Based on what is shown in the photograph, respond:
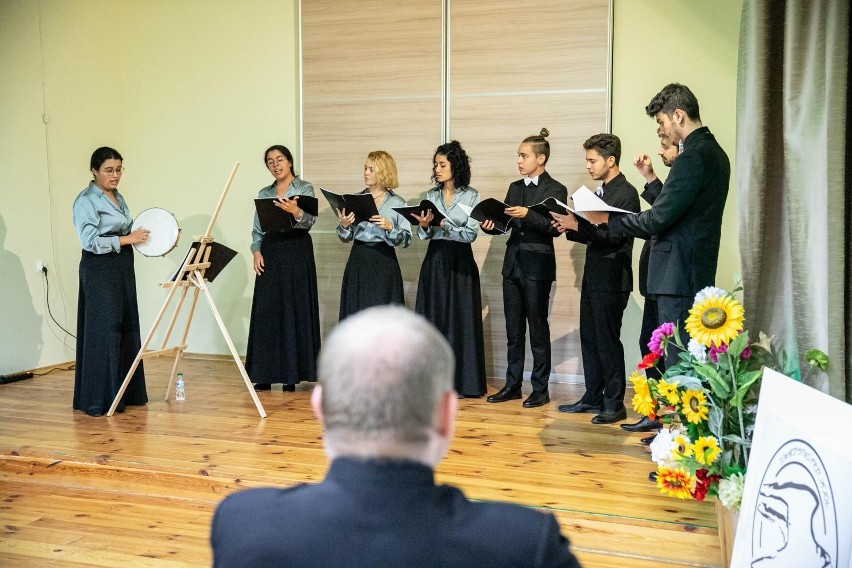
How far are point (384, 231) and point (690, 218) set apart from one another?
6.97ft

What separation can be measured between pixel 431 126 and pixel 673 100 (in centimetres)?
259

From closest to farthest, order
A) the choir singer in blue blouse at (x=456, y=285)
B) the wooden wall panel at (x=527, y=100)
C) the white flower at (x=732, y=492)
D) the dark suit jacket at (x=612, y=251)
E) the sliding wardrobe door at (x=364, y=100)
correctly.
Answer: the white flower at (x=732, y=492)
the dark suit jacket at (x=612, y=251)
the choir singer in blue blouse at (x=456, y=285)
the wooden wall panel at (x=527, y=100)
the sliding wardrobe door at (x=364, y=100)

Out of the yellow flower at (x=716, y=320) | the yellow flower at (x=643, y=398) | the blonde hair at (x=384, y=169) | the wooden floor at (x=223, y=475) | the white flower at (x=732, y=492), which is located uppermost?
the blonde hair at (x=384, y=169)

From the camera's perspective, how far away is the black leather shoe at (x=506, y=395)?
4.86 m

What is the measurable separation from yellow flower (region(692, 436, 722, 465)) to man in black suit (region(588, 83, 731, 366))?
3.23ft

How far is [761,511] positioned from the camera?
1.81 m

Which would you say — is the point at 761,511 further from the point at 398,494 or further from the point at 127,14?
the point at 127,14

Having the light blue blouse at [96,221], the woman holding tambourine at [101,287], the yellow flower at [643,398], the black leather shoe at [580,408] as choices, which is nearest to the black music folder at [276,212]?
the woman holding tambourine at [101,287]

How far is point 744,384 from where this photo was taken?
2350mm

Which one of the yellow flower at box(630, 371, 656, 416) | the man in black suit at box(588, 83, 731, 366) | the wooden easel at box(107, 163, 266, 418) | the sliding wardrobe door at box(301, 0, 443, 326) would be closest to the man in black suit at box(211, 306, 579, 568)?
the yellow flower at box(630, 371, 656, 416)

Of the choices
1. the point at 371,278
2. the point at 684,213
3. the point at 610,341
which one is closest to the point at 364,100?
the point at 371,278

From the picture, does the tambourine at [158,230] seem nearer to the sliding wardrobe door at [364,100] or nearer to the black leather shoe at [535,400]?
the sliding wardrobe door at [364,100]

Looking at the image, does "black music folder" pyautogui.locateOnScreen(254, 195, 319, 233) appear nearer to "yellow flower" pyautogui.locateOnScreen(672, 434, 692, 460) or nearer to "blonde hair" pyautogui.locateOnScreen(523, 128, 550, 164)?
"blonde hair" pyautogui.locateOnScreen(523, 128, 550, 164)

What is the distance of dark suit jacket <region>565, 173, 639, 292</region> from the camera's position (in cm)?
427
